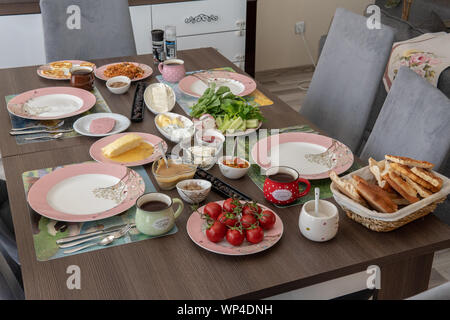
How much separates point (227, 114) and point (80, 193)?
57cm

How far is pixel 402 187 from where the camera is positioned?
1239 mm

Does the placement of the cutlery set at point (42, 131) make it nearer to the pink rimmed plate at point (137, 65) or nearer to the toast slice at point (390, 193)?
the pink rimmed plate at point (137, 65)

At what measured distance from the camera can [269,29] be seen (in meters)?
4.32

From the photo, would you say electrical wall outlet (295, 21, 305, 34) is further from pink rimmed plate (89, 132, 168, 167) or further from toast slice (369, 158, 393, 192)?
toast slice (369, 158, 393, 192)

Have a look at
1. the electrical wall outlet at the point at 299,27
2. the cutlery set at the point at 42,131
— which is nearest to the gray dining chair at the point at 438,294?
the cutlery set at the point at 42,131

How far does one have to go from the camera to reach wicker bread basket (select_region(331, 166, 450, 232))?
3.85ft

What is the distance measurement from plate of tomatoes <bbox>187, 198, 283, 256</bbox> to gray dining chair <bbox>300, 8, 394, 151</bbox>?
97cm

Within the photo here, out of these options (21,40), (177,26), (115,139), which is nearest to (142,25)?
(177,26)
